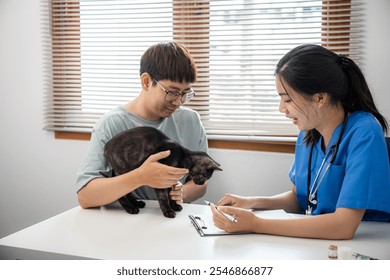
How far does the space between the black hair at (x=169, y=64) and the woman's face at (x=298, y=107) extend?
0.35 metres

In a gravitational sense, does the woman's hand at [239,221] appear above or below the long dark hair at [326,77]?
below

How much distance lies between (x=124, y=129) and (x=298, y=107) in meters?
0.64

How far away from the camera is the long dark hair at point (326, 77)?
134cm

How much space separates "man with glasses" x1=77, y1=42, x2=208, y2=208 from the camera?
138 centimetres

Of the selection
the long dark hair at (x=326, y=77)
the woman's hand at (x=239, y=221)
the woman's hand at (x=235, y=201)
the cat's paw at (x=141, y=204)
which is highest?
the long dark hair at (x=326, y=77)

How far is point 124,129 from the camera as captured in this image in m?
1.61

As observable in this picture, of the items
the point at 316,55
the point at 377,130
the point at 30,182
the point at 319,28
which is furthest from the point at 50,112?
the point at 377,130

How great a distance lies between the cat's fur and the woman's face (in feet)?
0.97

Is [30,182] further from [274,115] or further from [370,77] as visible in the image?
[370,77]

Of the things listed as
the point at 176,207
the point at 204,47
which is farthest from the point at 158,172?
the point at 204,47

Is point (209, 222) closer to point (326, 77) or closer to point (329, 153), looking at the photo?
point (329, 153)

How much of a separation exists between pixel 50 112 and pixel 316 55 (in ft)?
5.79

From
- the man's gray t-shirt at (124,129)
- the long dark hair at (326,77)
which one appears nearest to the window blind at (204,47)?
the man's gray t-shirt at (124,129)

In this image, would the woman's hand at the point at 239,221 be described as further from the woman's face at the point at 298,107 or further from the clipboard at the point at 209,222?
the woman's face at the point at 298,107
